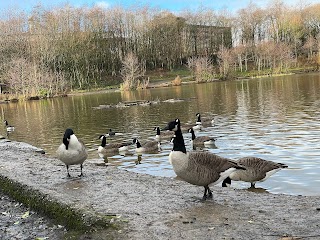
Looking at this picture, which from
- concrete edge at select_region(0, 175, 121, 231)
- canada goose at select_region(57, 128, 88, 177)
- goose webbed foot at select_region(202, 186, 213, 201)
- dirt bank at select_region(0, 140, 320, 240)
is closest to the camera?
dirt bank at select_region(0, 140, 320, 240)

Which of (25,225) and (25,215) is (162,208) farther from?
(25,215)

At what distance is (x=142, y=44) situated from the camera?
9969 cm

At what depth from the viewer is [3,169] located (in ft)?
38.1

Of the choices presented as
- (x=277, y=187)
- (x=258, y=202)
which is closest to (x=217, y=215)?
(x=258, y=202)

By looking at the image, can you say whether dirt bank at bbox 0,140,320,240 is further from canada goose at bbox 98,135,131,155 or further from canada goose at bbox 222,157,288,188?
canada goose at bbox 98,135,131,155

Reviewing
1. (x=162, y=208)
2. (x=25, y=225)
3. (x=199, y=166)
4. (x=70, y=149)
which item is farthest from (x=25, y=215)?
(x=199, y=166)

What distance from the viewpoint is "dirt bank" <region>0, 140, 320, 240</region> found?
235 inches

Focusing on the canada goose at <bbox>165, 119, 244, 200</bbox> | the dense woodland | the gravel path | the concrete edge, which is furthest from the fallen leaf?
the dense woodland

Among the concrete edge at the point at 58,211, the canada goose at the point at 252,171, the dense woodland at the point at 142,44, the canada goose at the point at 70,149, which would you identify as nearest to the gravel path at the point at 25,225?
the concrete edge at the point at 58,211

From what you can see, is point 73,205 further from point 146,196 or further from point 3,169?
point 3,169

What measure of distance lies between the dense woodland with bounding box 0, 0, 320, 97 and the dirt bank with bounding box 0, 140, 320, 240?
6032cm

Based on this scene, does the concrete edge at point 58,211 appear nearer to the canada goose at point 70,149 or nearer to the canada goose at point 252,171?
the canada goose at point 70,149

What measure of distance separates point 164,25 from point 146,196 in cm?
9712

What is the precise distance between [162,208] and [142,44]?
94972mm
